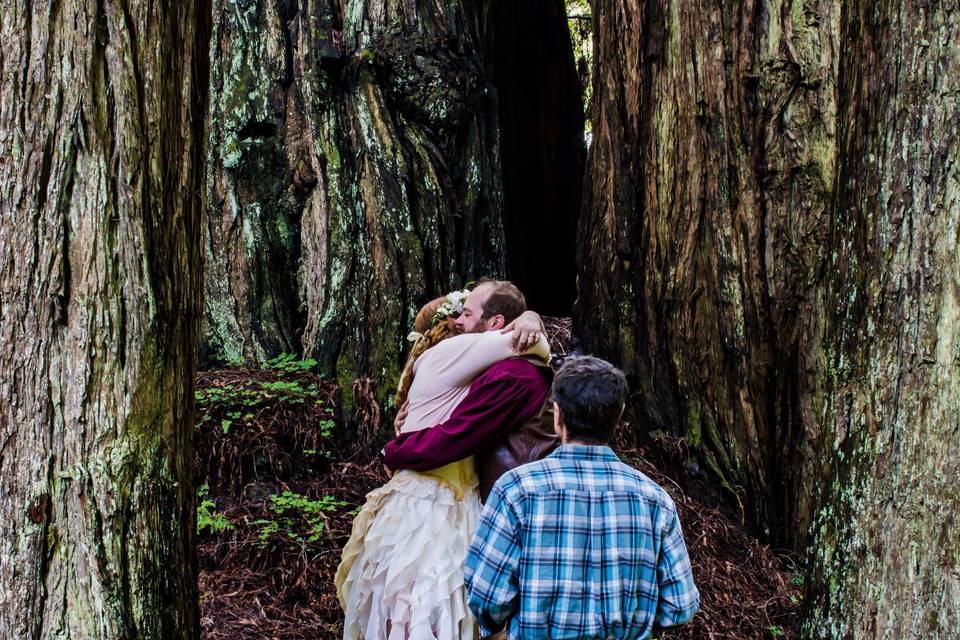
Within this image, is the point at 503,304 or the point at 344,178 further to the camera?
the point at 344,178

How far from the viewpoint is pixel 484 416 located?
12.2 feet

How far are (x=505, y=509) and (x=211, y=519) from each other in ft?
9.85

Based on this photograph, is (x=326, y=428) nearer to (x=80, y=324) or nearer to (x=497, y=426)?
(x=497, y=426)

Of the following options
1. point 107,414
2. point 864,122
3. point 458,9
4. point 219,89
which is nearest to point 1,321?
point 107,414

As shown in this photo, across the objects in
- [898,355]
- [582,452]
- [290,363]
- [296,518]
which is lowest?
[296,518]

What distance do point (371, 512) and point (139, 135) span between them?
1962mm

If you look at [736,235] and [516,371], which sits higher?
[736,235]

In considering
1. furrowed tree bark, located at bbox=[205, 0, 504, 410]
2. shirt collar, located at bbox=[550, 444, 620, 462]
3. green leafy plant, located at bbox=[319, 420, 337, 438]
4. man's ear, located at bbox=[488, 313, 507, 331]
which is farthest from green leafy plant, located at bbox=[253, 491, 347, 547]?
shirt collar, located at bbox=[550, 444, 620, 462]

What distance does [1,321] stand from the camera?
2719 mm

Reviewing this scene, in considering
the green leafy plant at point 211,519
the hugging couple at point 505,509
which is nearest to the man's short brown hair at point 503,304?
the hugging couple at point 505,509

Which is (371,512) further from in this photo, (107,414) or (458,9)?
(458,9)

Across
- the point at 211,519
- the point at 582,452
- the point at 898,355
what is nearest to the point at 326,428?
the point at 211,519

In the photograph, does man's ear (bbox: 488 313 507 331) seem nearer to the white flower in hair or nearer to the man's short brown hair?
the man's short brown hair

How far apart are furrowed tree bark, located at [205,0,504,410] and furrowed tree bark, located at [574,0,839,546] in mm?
1276
